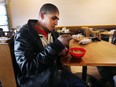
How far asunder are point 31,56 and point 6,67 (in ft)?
1.04

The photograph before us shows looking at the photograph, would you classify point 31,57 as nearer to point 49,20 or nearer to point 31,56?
point 31,56

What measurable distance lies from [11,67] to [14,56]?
105mm

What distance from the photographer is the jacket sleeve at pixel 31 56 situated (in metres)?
1.25

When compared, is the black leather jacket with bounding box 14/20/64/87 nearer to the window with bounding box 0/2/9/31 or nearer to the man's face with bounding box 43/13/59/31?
the man's face with bounding box 43/13/59/31

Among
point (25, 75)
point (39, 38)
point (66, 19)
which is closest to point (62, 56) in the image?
point (39, 38)

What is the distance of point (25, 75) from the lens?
53.9 inches

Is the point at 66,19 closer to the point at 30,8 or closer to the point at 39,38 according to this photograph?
the point at 30,8

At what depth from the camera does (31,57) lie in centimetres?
129

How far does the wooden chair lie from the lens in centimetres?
139

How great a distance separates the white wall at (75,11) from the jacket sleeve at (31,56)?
4.55 meters

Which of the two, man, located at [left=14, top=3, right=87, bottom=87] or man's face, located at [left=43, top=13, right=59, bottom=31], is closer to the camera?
man, located at [left=14, top=3, right=87, bottom=87]

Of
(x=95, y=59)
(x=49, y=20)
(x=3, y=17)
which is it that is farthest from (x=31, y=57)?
(x=3, y=17)

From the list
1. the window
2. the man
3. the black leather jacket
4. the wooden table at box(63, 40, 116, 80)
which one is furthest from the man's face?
the window

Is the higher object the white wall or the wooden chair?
the white wall
